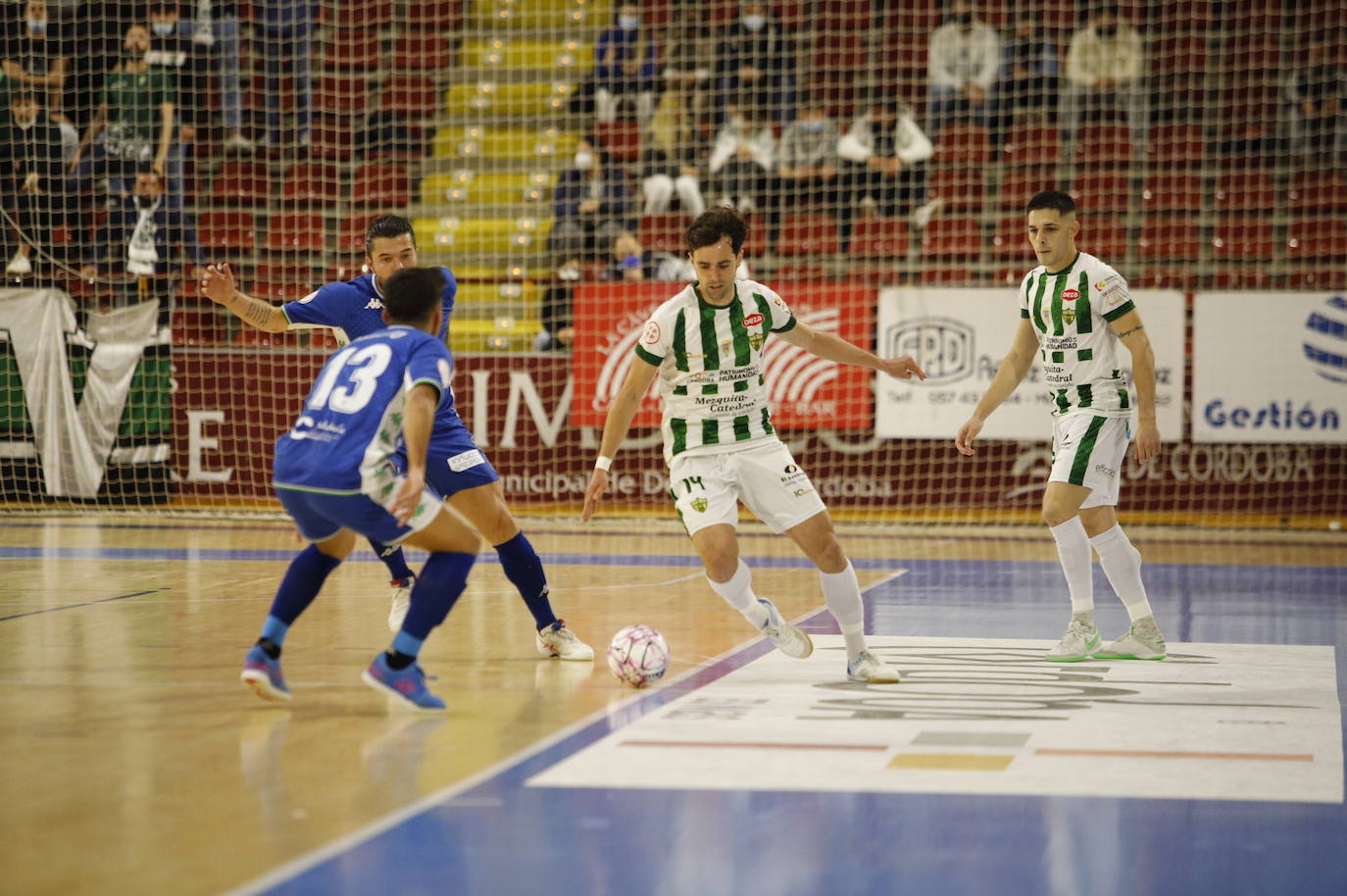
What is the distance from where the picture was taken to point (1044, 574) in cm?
1023

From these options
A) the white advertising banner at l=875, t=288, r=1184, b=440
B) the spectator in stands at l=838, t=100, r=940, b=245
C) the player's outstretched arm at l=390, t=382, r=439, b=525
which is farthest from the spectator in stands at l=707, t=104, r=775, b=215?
the player's outstretched arm at l=390, t=382, r=439, b=525

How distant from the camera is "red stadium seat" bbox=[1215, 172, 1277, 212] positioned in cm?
1523

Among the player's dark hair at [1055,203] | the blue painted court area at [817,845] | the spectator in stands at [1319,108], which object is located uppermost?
the spectator in stands at [1319,108]

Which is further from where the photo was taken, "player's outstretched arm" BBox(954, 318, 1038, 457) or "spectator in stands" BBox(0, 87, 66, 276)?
"spectator in stands" BBox(0, 87, 66, 276)

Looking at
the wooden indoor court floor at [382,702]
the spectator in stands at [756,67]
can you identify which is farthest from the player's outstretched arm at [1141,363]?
the spectator in stands at [756,67]

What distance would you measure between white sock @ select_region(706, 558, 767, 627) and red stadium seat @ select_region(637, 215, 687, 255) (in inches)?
386

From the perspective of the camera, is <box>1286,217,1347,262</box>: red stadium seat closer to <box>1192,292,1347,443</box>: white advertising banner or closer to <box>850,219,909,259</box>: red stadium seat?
<box>1192,292,1347,443</box>: white advertising banner

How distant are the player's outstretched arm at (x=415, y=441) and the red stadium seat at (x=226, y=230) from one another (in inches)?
476

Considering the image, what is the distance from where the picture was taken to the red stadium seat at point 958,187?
619 inches

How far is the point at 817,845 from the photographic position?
3684mm

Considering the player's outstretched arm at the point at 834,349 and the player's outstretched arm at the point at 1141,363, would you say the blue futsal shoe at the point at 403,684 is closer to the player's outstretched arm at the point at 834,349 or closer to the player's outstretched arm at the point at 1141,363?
the player's outstretched arm at the point at 834,349

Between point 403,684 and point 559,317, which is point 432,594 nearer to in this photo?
point 403,684

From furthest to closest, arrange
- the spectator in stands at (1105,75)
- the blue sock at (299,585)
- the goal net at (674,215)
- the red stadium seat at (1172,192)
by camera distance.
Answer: the spectator in stands at (1105,75) → the red stadium seat at (1172,192) → the goal net at (674,215) → the blue sock at (299,585)

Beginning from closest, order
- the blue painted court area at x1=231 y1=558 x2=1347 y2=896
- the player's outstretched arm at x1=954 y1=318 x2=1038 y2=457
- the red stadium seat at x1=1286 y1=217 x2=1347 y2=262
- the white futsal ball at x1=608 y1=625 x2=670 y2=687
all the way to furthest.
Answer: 1. the blue painted court area at x1=231 y1=558 x2=1347 y2=896
2. the white futsal ball at x1=608 y1=625 x2=670 y2=687
3. the player's outstretched arm at x1=954 y1=318 x2=1038 y2=457
4. the red stadium seat at x1=1286 y1=217 x2=1347 y2=262
